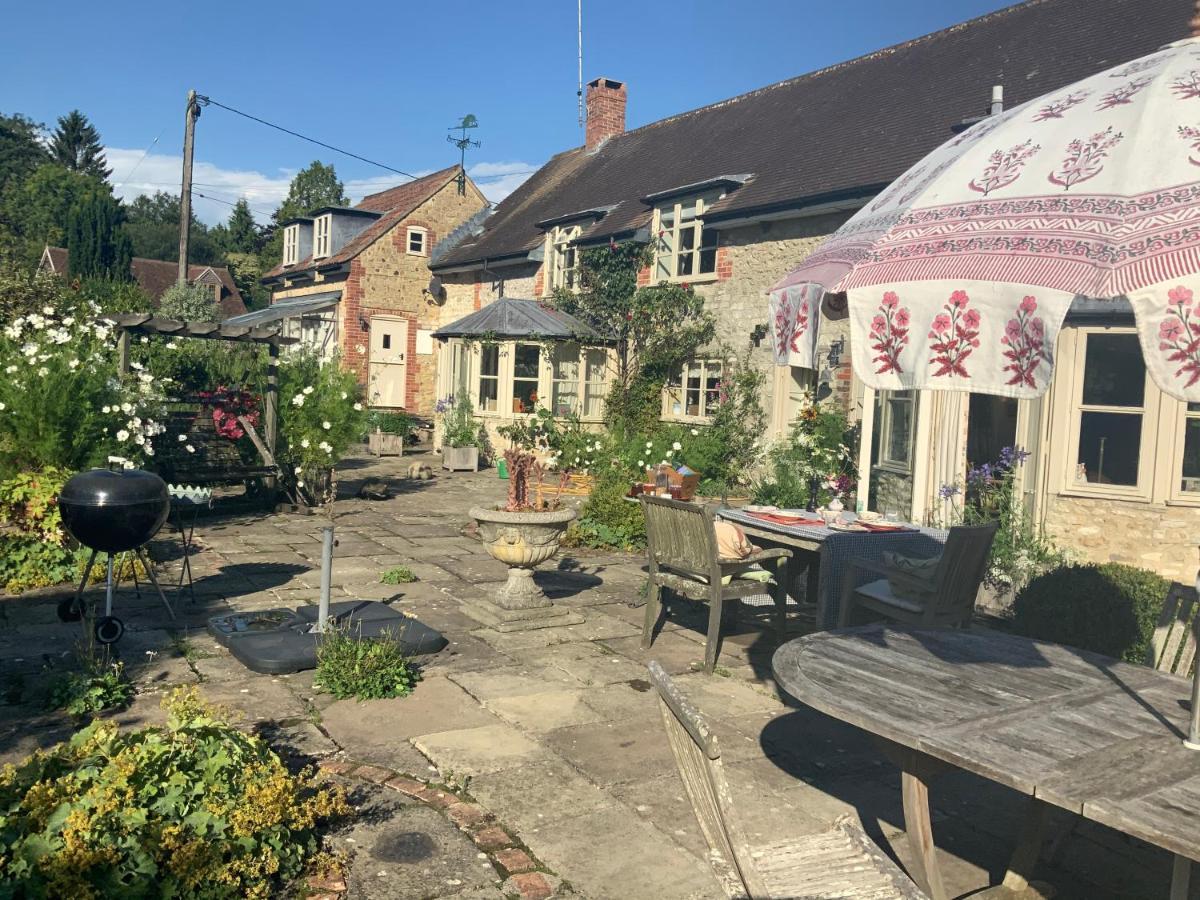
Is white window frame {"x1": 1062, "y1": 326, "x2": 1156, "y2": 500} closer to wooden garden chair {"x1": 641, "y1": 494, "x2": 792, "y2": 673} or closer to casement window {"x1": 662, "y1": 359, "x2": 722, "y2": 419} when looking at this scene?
→ wooden garden chair {"x1": 641, "y1": 494, "x2": 792, "y2": 673}

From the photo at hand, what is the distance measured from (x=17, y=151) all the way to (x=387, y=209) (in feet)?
189

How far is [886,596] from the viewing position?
236 inches

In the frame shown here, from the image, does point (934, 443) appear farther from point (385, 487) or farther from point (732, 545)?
point (385, 487)

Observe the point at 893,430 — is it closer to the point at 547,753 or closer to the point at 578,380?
the point at 547,753

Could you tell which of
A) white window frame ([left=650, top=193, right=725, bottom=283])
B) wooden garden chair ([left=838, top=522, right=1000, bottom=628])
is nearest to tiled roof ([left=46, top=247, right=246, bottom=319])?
white window frame ([left=650, top=193, right=725, bottom=283])

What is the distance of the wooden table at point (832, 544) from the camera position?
6.45 m

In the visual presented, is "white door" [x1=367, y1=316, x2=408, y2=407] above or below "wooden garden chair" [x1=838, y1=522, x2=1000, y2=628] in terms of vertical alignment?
above

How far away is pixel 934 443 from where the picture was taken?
32.2 ft

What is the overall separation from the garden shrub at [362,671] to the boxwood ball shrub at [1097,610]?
14.1ft

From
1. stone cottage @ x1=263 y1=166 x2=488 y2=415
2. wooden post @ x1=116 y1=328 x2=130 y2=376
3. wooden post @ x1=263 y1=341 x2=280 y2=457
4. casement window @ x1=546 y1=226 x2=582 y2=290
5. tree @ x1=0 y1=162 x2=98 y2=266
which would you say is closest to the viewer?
wooden post @ x1=116 y1=328 x2=130 y2=376

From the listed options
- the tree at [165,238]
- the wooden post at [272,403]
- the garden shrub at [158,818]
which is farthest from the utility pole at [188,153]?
the tree at [165,238]

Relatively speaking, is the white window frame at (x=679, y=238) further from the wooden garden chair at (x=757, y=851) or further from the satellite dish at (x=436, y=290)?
the wooden garden chair at (x=757, y=851)

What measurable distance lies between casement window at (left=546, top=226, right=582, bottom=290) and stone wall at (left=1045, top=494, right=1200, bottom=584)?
40.0 ft

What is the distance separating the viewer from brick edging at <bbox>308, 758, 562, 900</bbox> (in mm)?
3424
